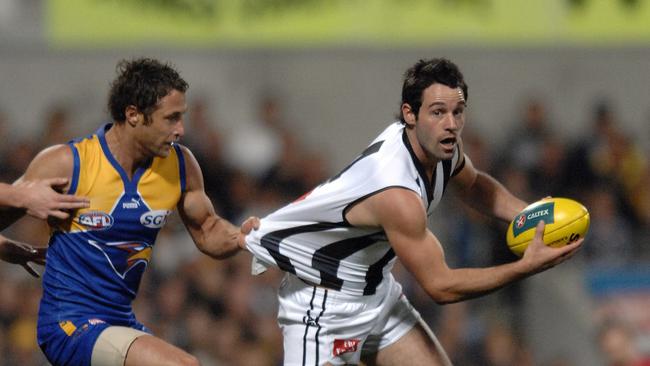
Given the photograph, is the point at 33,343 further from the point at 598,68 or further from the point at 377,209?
the point at 598,68

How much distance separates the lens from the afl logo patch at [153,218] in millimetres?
6496

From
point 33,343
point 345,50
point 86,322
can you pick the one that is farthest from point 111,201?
point 345,50

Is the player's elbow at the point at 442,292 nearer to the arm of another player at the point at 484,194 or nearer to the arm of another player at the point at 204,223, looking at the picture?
the arm of another player at the point at 484,194

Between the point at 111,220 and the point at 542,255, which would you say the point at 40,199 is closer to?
the point at 111,220

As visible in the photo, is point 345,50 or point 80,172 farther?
point 345,50

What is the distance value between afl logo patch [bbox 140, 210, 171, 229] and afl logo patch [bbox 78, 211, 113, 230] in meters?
0.20

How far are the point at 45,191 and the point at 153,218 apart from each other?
0.63 meters

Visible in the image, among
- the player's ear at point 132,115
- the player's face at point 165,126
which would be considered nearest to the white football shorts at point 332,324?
the player's face at point 165,126

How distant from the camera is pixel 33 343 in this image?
10.6m

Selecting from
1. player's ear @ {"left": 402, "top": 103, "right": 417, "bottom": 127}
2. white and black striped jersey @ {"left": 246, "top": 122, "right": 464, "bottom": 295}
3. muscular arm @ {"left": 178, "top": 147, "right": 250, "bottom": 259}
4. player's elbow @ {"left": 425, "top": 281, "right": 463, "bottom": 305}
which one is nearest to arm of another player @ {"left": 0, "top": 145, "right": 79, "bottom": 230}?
muscular arm @ {"left": 178, "top": 147, "right": 250, "bottom": 259}

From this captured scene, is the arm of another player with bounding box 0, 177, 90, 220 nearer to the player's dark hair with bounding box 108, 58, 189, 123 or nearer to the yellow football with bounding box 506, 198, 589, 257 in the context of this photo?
the player's dark hair with bounding box 108, 58, 189, 123

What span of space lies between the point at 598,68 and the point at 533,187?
279 cm

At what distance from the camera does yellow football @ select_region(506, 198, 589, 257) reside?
6062mm

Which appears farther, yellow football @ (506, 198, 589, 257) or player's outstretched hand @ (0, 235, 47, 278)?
player's outstretched hand @ (0, 235, 47, 278)
